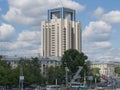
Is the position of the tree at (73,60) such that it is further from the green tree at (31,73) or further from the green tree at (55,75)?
the green tree at (31,73)

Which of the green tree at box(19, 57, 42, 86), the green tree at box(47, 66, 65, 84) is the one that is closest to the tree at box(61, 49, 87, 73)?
the green tree at box(47, 66, 65, 84)

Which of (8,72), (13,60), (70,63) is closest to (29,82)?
(8,72)

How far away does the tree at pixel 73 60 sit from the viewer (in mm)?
121000

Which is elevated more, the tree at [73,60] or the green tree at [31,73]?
the tree at [73,60]

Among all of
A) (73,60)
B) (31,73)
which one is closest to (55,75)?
(73,60)

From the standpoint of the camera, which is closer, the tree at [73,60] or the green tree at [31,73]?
the green tree at [31,73]

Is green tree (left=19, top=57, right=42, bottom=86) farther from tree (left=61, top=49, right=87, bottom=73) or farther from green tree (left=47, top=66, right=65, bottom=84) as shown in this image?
tree (left=61, top=49, right=87, bottom=73)

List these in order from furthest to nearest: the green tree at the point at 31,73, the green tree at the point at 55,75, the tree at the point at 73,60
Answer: the green tree at the point at 55,75, the tree at the point at 73,60, the green tree at the point at 31,73

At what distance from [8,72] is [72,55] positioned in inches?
1207

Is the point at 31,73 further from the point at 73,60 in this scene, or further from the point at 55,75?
the point at 73,60

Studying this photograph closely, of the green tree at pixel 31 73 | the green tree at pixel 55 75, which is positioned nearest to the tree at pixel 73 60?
the green tree at pixel 55 75

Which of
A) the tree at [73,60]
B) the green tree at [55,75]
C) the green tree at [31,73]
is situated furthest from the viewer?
the green tree at [55,75]

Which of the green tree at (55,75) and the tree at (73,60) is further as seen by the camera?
the green tree at (55,75)

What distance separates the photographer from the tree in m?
121
